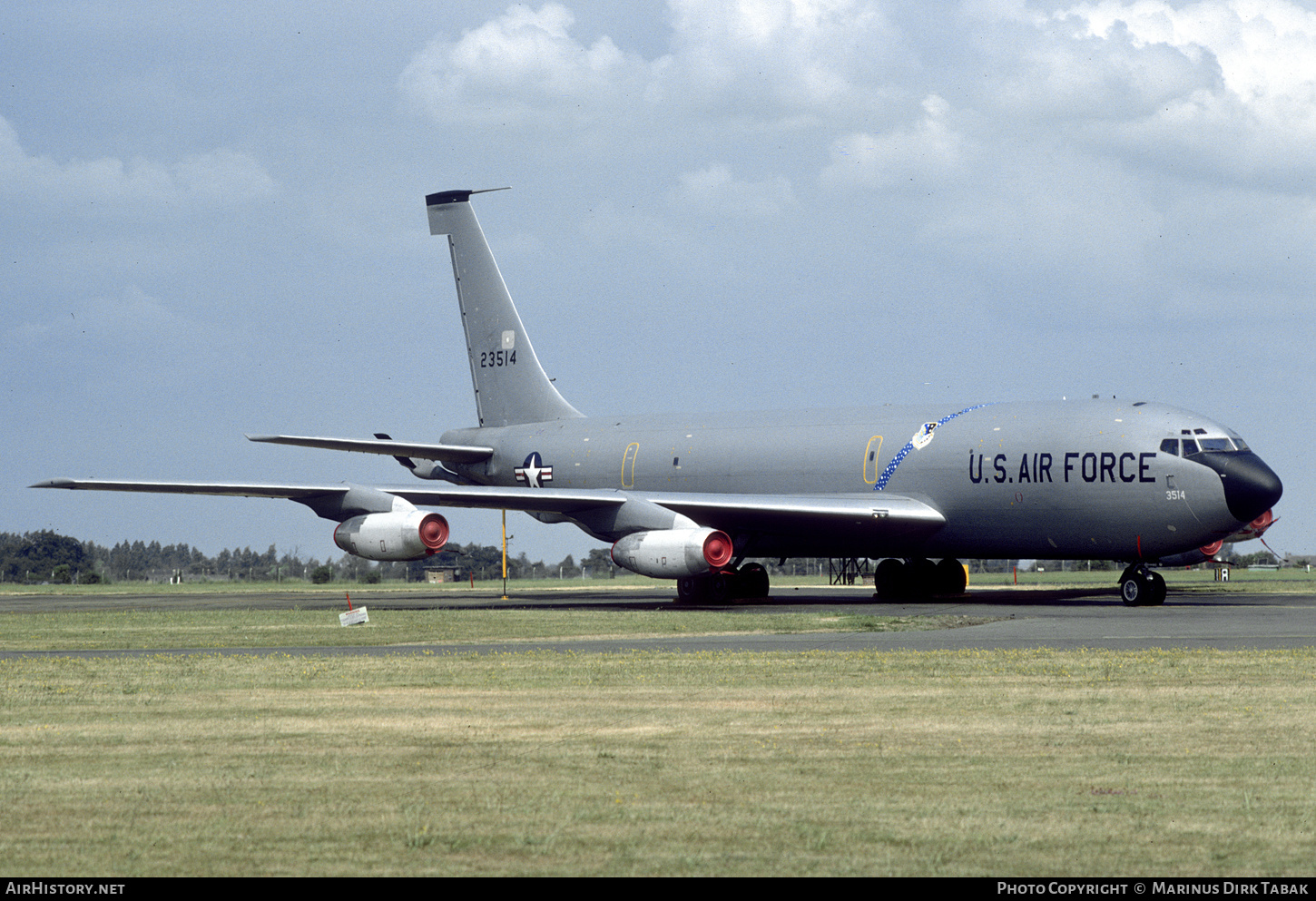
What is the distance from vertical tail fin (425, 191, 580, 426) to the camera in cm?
5147

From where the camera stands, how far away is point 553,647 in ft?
72.6

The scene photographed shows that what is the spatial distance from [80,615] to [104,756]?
79.0ft

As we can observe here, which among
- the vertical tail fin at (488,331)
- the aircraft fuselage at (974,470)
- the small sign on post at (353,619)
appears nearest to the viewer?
the small sign on post at (353,619)

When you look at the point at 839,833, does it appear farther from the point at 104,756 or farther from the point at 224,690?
the point at 224,690

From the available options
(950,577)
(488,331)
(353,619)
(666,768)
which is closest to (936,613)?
(950,577)

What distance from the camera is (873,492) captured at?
130ft

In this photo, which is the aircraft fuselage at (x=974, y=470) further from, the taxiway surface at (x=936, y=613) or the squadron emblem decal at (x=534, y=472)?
the taxiway surface at (x=936, y=613)

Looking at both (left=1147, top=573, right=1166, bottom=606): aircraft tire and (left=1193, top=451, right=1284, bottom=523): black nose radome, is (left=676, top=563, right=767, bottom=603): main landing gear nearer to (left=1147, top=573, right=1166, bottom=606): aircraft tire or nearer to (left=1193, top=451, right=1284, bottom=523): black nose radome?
(left=1147, top=573, right=1166, bottom=606): aircraft tire

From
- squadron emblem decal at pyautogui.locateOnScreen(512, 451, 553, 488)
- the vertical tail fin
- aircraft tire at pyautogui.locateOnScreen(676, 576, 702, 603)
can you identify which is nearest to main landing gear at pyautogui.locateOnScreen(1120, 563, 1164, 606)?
aircraft tire at pyautogui.locateOnScreen(676, 576, 702, 603)

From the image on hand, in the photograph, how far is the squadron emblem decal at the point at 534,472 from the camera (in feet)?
158

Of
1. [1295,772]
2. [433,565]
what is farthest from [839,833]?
[433,565]

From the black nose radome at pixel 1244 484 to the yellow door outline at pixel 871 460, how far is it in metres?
8.43

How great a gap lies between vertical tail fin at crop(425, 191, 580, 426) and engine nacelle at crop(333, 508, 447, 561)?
1392 centimetres

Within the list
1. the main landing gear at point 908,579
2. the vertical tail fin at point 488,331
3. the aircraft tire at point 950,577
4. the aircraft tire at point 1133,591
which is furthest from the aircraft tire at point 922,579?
the vertical tail fin at point 488,331
